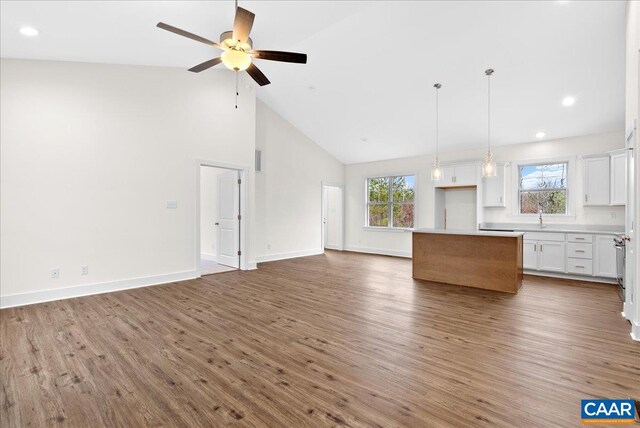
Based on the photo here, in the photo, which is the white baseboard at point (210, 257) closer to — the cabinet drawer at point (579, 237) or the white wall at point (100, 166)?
the white wall at point (100, 166)

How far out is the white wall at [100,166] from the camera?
4.05 metres

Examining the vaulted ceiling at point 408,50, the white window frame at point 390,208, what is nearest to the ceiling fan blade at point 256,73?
the vaulted ceiling at point 408,50

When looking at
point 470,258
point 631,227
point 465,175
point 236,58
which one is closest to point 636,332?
point 631,227

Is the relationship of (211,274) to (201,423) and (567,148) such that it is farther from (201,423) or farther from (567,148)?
(567,148)

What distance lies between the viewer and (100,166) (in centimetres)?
464

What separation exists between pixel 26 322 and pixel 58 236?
1.31 m

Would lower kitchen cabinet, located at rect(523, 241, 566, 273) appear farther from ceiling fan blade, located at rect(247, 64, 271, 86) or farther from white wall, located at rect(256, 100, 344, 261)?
ceiling fan blade, located at rect(247, 64, 271, 86)

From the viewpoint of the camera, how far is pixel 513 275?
470 centimetres

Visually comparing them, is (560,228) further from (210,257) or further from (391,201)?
(210,257)

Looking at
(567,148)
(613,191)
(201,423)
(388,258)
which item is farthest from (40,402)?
(567,148)

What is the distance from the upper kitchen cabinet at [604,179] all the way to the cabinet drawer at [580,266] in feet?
3.52

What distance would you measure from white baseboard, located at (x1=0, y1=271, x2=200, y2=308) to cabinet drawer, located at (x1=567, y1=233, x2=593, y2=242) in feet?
21.9

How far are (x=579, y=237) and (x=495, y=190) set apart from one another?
1.74m

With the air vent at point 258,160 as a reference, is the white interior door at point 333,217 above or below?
below
